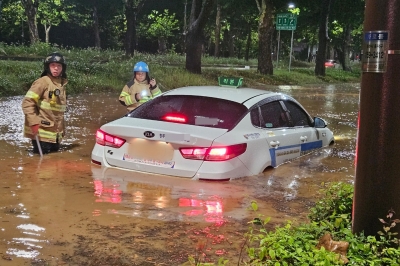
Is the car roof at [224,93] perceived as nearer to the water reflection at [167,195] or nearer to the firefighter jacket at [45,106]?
the water reflection at [167,195]

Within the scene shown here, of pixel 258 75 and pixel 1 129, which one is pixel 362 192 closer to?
pixel 1 129

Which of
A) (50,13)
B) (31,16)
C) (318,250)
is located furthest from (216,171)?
(50,13)

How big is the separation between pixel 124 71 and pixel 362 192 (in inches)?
722

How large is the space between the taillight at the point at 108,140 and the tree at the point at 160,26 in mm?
44287

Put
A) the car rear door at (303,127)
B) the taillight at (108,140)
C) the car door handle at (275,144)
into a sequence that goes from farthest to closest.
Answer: the car rear door at (303,127), the car door handle at (275,144), the taillight at (108,140)

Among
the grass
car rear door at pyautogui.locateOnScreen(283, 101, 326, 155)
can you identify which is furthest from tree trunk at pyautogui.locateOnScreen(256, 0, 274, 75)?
car rear door at pyautogui.locateOnScreen(283, 101, 326, 155)

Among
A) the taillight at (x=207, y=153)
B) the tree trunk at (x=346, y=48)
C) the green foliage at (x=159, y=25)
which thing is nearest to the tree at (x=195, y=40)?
the taillight at (x=207, y=153)

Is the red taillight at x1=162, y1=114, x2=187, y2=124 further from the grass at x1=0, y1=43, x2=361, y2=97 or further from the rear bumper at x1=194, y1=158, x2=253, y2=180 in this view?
the grass at x1=0, y1=43, x2=361, y2=97

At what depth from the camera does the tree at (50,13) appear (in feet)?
→ 146

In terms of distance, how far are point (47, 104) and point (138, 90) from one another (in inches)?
56.4

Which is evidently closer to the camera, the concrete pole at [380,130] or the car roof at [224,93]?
the concrete pole at [380,130]

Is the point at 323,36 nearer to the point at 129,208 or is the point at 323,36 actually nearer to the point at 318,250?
the point at 129,208

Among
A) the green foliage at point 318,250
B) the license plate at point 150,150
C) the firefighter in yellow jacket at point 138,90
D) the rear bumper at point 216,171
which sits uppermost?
the firefighter in yellow jacket at point 138,90

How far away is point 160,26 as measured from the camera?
165 ft
